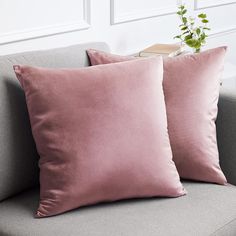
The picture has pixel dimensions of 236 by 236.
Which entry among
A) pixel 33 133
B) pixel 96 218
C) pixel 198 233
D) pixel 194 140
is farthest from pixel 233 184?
pixel 33 133

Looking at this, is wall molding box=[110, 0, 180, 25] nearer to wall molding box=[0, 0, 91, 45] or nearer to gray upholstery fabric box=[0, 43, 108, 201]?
wall molding box=[0, 0, 91, 45]

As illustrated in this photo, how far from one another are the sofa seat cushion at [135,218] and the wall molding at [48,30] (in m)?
0.62

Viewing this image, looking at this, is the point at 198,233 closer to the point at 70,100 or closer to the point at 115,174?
the point at 115,174

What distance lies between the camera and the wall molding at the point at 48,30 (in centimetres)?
219

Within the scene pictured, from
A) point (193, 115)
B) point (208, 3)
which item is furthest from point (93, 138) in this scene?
point (208, 3)

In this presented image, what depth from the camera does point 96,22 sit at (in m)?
2.57

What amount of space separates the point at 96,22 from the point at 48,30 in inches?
11.8

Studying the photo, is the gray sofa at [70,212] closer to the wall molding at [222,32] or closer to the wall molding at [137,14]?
the wall molding at [137,14]

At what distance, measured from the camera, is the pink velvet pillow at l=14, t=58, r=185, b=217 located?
1729 mm

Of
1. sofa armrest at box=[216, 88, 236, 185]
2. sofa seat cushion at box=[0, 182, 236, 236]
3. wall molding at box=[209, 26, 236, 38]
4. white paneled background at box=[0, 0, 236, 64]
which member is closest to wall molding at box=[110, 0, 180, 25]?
white paneled background at box=[0, 0, 236, 64]

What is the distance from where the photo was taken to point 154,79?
189 cm

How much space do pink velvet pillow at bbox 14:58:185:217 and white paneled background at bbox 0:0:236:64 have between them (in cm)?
49

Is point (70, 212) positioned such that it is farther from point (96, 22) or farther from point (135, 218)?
point (96, 22)

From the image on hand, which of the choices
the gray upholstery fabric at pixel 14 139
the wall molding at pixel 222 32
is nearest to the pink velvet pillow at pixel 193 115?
the gray upholstery fabric at pixel 14 139
